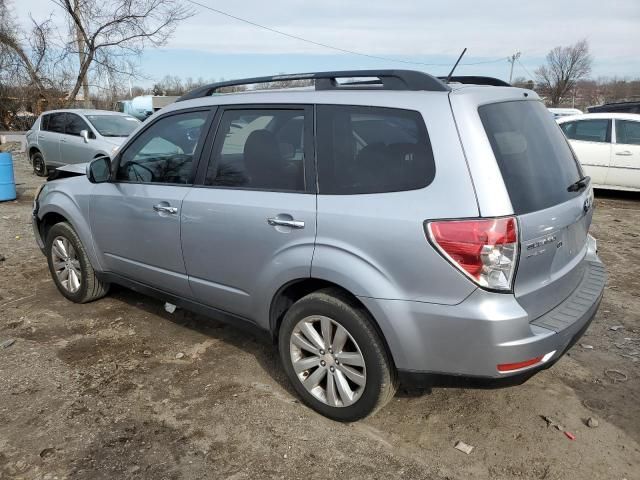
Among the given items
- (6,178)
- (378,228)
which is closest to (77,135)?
(6,178)

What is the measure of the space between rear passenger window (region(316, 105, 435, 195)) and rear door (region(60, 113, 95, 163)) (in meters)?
9.90

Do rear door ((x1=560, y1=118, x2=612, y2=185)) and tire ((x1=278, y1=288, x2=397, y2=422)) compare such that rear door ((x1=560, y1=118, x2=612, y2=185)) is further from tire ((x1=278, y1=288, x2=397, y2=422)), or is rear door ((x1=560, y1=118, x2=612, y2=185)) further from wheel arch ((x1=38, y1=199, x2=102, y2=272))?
wheel arch ((x1=38, y1=199, x2=102, y2=272))

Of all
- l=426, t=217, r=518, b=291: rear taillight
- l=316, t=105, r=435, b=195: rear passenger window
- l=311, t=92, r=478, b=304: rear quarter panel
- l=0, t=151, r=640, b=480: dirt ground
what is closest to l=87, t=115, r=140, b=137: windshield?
l=0, t=151, r=640, b=480: dirt ground

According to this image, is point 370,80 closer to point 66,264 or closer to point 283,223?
point 283,223

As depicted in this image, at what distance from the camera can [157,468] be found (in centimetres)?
257

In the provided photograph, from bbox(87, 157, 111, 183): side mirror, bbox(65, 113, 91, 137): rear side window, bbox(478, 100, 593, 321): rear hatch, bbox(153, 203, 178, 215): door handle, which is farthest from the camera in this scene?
bbox(65, 113, 91, 137): rear side window

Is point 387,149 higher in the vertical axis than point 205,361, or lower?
higher

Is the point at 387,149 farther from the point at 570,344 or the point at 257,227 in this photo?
the point at 570,344

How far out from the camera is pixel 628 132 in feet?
31.4

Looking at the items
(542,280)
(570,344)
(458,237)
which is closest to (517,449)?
(570,344)

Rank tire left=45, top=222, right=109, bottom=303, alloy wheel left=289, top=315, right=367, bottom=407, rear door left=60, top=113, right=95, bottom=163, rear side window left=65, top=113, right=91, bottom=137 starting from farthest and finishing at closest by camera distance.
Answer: rear side window left=65, top=113, right=91, bottom=137 → rear door left=60, top=113, right=95, bottom=163 → tire left=45, top=222, right=109, bottom=303 → alloy wheel left=289, top=315, right=367, bottom=407

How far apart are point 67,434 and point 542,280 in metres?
2.65

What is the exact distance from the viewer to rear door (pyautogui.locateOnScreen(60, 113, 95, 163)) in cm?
1142

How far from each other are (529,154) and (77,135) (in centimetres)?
1144
